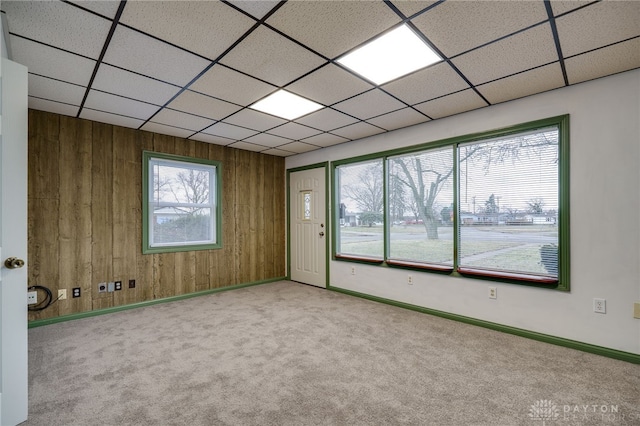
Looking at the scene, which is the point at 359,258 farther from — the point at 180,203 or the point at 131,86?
the point at 131,86

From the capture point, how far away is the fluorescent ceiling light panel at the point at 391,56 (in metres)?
2.09

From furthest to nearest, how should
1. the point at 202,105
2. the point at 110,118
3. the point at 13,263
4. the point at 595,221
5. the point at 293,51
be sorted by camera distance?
the point at 110,118 → the point at 202,105 → the point at 595,221 → the point at 293,51 → the point at 13,263

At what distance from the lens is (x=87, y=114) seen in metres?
3.56

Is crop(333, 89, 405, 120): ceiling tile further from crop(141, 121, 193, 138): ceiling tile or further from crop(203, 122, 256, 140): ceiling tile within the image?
crop(141, 121, 193, 138): ceiling tile

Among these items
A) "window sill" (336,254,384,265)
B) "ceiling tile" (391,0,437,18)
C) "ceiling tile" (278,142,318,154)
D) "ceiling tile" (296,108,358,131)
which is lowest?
"window sill" (336,254,384,265)

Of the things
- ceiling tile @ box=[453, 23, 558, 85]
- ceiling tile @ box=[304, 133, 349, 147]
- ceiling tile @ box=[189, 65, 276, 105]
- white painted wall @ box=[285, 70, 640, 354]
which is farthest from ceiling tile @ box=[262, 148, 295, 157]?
ceiling tile @ box=[453, 23, 558, 85]

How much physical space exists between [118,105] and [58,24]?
1468 mm

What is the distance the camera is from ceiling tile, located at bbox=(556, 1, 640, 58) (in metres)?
1.77

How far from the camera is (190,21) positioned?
1870 mm

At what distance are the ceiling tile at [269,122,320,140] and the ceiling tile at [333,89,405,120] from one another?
31.5 inches

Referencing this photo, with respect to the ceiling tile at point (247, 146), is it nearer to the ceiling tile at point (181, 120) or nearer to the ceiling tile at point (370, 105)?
the ceiling tile at point (181, 120)

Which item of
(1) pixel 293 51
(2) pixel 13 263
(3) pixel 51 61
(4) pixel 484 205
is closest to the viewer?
(2) pixel 13 263

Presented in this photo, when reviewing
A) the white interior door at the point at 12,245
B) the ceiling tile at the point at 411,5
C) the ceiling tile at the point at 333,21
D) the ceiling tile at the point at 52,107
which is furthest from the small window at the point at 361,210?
the white interior door at the point at 12,245

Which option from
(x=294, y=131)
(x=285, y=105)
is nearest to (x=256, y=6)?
(x=285, y=105)
